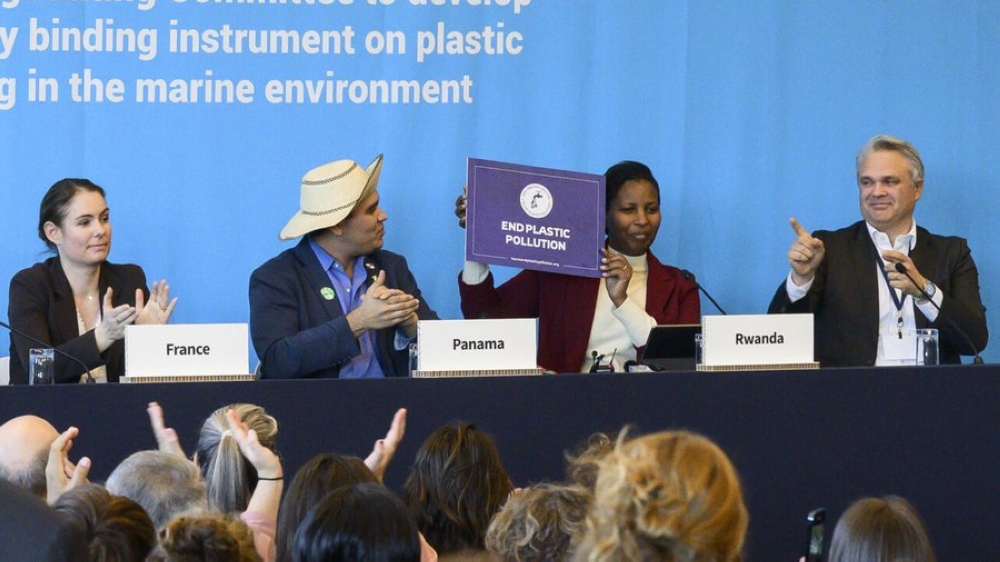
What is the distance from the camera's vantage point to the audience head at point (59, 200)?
4.29m

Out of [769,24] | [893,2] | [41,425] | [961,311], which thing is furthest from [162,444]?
[893,2]

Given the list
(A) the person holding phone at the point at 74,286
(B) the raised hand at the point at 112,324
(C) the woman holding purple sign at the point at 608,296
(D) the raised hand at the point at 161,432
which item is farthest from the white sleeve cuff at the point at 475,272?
(D) the raised hand at the point at 161,432

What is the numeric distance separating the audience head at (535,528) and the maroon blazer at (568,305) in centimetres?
241

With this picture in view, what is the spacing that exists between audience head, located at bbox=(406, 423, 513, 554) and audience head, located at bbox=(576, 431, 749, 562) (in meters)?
0.96

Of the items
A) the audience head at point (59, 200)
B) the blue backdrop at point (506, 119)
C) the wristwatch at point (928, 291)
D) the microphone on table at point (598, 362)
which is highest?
the blue backdrop at point (506, 119)

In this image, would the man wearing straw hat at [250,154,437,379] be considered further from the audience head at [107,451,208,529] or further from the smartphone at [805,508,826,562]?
the smartphone at [805,508,826,562]

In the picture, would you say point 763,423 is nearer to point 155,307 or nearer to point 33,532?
point 155,307

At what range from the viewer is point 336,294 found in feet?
14.0

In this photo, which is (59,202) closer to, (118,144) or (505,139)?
(118,144)

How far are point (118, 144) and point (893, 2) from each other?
285cm

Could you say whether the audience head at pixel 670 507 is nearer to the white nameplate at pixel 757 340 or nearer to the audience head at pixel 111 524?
the audience head at pixel 111 524

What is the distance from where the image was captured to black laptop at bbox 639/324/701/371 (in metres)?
3.87

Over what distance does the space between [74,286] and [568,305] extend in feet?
5.18

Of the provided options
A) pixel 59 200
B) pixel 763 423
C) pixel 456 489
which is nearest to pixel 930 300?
pixel 763 423
